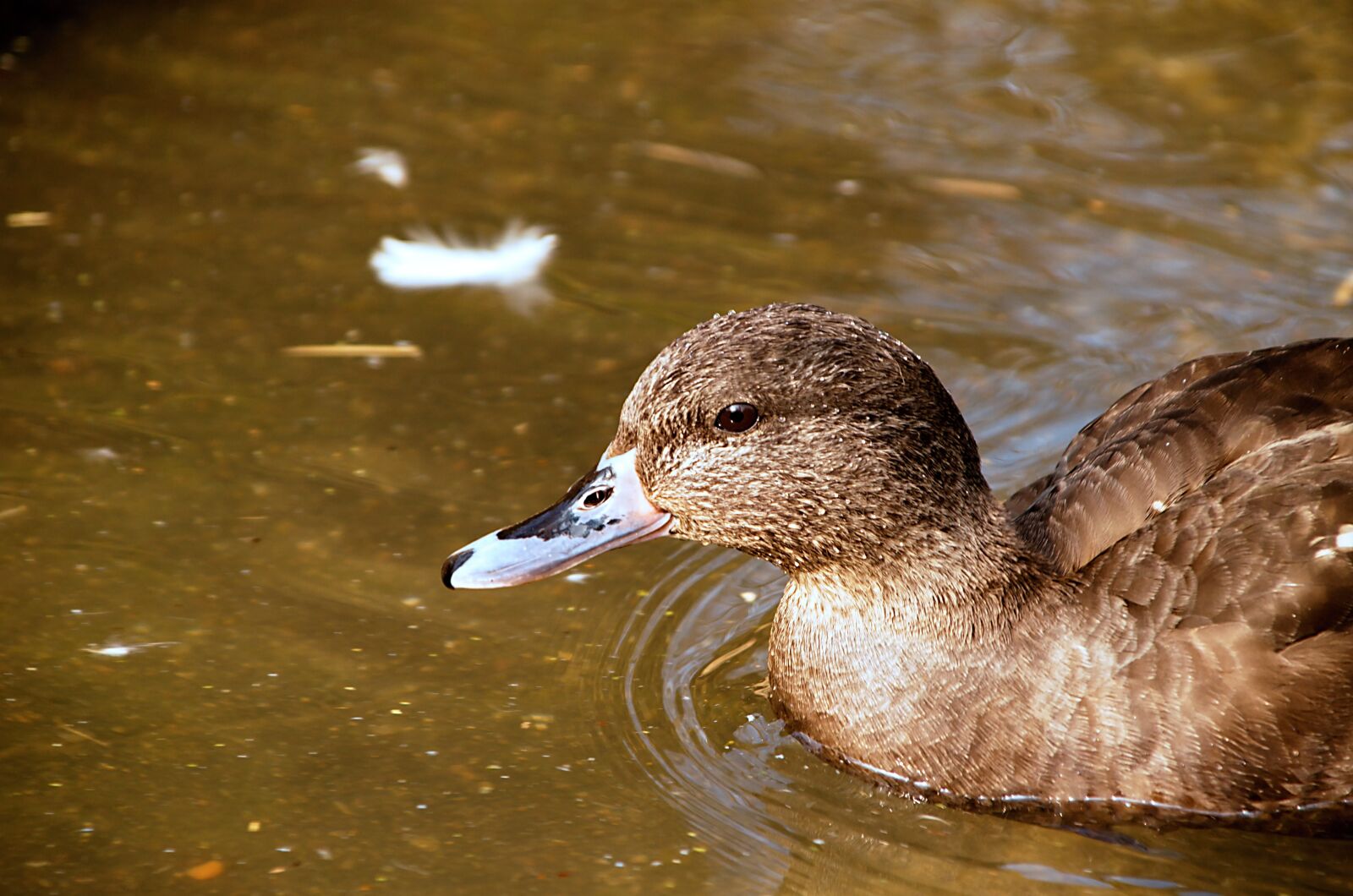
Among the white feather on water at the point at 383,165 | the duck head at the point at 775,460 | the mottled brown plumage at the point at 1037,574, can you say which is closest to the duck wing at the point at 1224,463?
the mottled brown plumage at the point at 1037,574

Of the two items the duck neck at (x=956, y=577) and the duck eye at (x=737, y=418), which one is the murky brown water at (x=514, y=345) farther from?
the duck eye at (x=737, y=418)

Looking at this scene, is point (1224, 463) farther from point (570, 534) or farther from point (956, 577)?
point (570, 534)

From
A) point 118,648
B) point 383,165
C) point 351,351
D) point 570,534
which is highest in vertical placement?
point 570,534

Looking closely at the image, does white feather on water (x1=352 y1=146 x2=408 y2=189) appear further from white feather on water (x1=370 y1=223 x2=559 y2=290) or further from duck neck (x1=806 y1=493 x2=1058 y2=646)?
duck neck (x1=806 y1=493 x2=1058 y2=646)

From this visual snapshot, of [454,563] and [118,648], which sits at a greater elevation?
[454,563]

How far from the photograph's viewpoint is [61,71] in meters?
8.33

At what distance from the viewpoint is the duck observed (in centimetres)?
429

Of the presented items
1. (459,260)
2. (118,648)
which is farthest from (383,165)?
(118,648)

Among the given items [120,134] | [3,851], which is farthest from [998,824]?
[120,134]

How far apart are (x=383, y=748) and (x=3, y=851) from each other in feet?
3.17

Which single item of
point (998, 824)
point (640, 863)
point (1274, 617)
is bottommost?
point (640, 863)

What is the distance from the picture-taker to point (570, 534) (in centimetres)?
455

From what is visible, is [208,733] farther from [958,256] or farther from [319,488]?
[958,256]

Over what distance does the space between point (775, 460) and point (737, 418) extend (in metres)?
0.15
